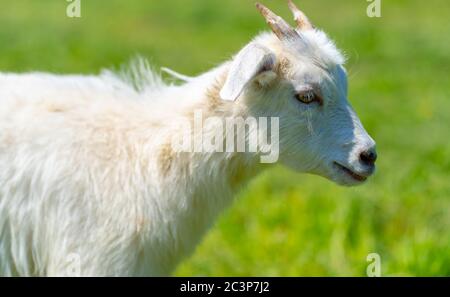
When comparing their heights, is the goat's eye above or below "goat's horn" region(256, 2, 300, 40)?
below

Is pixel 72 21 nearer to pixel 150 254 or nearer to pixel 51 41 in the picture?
pixel 51 41

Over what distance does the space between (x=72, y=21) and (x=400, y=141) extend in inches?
330

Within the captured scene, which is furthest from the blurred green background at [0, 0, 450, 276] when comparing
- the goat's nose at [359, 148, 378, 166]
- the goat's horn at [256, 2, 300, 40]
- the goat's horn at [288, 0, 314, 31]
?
the goat's nose at [359, 148, 378, 166]

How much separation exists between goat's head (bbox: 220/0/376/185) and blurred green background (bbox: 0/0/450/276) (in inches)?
37.6

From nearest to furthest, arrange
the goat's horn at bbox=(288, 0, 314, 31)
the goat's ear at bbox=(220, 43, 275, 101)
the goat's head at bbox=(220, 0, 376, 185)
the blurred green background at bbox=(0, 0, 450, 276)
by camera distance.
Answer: the goat's ear at bbox=(220, 43, 275, 101)
the goat's head at bbox=(220, 0, 376, 185)
the goat's horn at bbox=(288, 0, 314, 31)
the blurred green background at bbox=(0, 0, 450, 276)

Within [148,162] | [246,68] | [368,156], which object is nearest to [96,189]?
[148,162]

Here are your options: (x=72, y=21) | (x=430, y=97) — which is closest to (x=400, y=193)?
(x=430, y=97)

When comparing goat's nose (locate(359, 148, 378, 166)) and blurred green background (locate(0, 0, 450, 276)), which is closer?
goat's nose (locate(359, 148, 378, 166))

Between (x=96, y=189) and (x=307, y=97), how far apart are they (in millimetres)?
1358

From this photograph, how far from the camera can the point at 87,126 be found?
5902 mm

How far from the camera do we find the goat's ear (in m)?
5.19

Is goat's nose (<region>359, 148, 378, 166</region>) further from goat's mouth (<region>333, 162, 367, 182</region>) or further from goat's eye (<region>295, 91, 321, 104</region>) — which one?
goat's eye (<region>295, 91, 321, 104</region>)

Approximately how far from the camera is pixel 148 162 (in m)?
5.86

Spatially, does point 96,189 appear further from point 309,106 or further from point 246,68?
point 309,106
